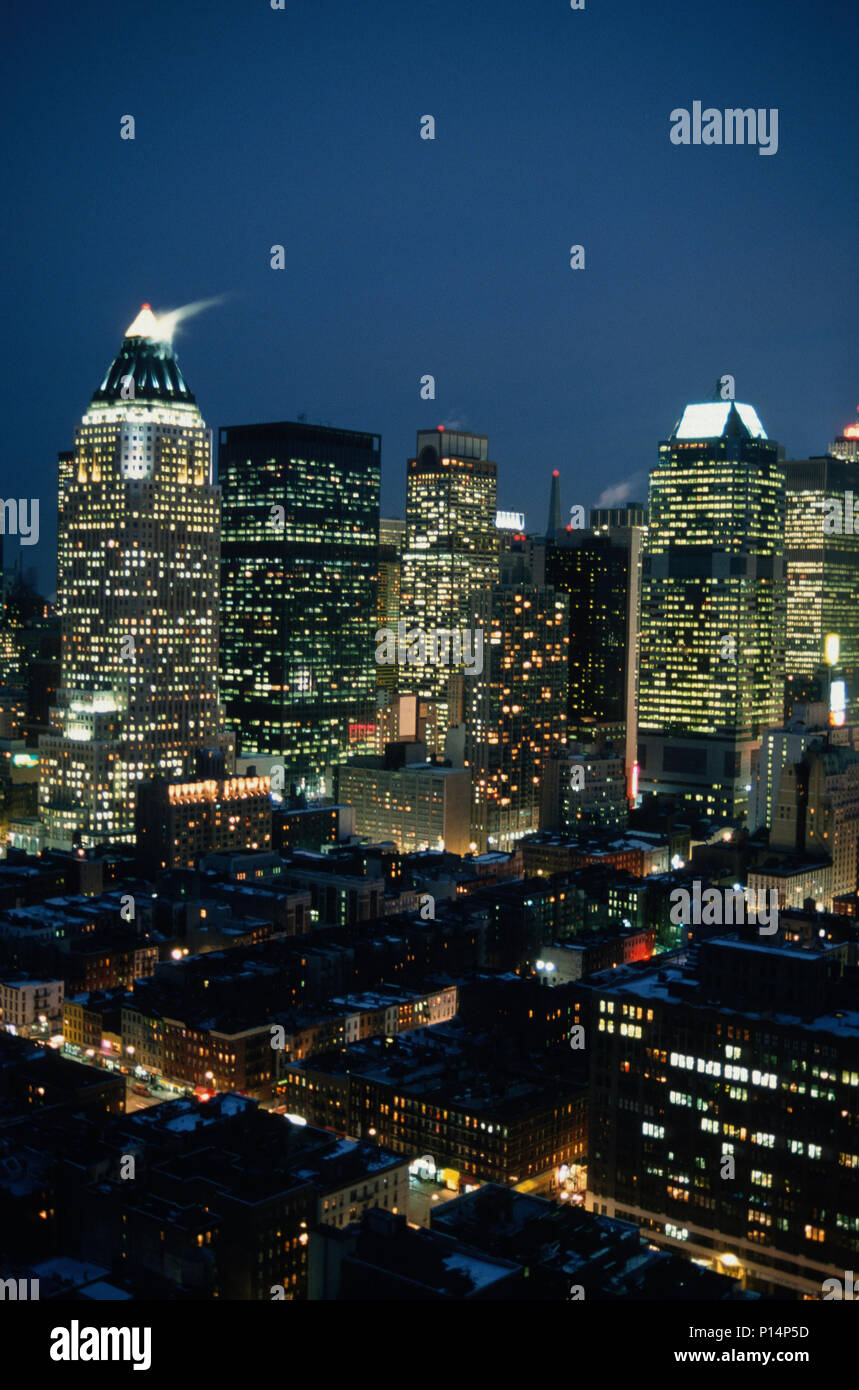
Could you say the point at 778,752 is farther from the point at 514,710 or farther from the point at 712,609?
the point at 712,609

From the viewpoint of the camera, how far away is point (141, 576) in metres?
51.5

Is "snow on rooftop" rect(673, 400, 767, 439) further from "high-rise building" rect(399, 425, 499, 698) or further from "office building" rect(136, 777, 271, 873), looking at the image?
"office building" rect(136, 777, 271, 873)

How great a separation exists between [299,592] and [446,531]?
15.2m

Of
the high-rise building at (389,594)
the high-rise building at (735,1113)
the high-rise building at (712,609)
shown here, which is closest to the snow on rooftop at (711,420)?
the high-rise building at (712,609)

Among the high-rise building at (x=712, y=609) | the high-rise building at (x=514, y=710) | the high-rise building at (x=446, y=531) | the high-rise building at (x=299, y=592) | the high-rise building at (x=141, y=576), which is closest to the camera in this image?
the high-rise building at (x=141, y=576)

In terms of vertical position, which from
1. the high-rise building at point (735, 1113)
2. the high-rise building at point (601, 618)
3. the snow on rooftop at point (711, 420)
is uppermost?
the snow on rooftop at point (711, 420)

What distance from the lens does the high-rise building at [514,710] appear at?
2137 inches

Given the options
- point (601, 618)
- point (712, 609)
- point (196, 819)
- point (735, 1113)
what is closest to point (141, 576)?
point (196, 819)

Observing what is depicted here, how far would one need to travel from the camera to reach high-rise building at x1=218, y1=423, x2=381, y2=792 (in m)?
63.4

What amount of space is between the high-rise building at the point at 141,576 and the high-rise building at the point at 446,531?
21.3 metres

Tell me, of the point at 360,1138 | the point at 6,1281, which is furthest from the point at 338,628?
the point at 6,1281

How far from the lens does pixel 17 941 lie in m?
32.9

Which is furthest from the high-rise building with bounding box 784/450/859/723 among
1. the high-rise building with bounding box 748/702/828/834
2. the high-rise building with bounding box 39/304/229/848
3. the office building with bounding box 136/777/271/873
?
the office building with bounding box 136/777/271/873

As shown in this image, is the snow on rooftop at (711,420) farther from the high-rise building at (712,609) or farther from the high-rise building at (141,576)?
the high-rise building at (141,576)
